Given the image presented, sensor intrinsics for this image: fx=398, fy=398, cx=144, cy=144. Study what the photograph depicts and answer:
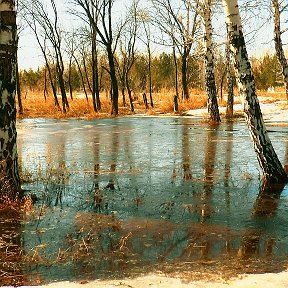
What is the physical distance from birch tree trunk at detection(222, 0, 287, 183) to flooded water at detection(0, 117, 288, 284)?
651 mm

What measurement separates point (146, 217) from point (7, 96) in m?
2.81

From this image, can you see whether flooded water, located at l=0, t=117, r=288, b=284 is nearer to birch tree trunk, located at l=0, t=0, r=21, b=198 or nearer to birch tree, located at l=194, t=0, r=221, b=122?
birch tree trunk, located at l=0, t=0, r=21, b=198

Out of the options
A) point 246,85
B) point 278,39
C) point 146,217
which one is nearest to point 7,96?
point 146,217

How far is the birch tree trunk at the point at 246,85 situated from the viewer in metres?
7.02

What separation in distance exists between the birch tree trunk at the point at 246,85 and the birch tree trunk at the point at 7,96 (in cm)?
363

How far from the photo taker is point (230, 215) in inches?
224

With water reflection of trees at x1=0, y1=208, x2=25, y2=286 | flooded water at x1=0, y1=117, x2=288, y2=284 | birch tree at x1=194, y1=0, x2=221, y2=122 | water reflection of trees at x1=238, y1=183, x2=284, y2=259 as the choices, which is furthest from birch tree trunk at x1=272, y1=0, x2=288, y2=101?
water reflection of trees at x1=0, y1=208, x2=25, y2=286

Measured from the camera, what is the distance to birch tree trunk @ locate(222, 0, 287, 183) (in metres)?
7.02

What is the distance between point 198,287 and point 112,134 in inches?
520

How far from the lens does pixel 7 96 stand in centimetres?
611

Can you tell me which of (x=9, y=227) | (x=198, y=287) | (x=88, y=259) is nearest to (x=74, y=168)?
(x=9, y=227)

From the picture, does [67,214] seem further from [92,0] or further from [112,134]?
[92,0]

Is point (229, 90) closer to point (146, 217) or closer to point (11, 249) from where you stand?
point (146, 217)

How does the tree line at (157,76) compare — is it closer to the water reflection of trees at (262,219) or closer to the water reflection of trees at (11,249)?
the water reflection of trees at (262,219)
